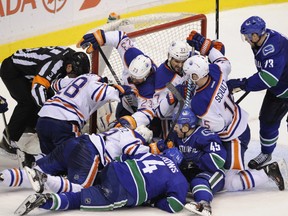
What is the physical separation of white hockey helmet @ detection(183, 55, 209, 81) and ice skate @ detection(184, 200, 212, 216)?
739 millimetres

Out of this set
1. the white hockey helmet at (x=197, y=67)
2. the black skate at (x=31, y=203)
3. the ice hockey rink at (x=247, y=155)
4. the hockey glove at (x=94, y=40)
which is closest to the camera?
the black skate at (x=31, y=203)

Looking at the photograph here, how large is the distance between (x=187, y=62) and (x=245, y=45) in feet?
10.0

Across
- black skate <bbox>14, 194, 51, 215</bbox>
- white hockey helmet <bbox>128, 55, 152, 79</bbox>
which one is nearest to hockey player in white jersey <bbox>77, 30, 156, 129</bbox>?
white hockey helmet <bbox>128, 55, 152, 79</bbox>

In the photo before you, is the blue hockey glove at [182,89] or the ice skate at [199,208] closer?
Answer: the ice skate at [199,208]

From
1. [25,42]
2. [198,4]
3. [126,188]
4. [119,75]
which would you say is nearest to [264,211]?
[126,188]

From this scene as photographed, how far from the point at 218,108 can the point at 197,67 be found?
9.9 inches

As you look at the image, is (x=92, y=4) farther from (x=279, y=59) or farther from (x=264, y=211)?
(x=264, y=211)

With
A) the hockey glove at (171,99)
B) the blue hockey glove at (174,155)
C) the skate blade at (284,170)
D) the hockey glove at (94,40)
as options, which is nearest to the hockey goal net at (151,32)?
the hockey glove at (94,40)

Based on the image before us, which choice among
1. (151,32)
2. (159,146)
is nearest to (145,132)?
(159,146)

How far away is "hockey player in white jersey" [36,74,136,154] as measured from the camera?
5.18 metres

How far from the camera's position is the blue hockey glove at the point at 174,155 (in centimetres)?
481

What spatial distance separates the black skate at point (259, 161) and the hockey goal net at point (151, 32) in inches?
36.8

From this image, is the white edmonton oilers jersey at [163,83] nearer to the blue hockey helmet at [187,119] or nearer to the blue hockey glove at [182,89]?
the blue hockey glove at [182,89]

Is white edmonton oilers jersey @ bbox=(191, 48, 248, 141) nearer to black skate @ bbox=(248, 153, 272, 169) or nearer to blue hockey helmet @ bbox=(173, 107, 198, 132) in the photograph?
blue hockey helmet @ bbox=(173, 107, 198, 132)
